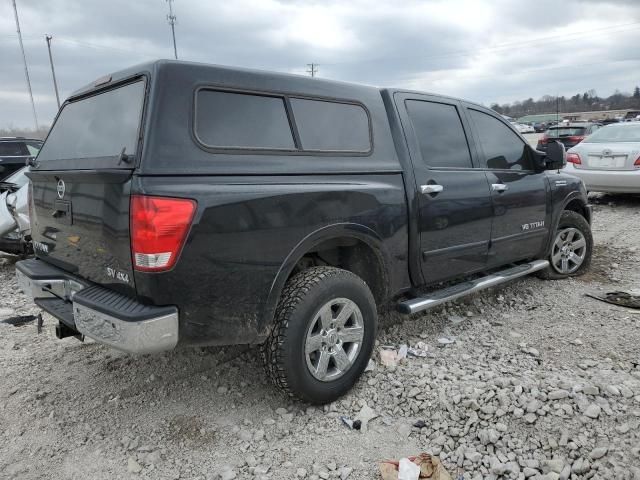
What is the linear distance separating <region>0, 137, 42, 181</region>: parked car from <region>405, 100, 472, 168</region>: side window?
10808 mm

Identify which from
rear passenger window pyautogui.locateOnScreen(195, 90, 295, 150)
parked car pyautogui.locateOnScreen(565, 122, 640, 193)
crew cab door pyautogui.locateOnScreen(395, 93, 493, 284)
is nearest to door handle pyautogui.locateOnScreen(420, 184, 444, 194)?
crew cab door pyautogui.locateOnScreen(395, 93, 493, 284)

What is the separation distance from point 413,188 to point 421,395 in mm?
1363

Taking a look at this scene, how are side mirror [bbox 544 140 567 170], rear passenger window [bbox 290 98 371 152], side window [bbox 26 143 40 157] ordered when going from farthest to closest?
side window [bbox 26 143 40 157] < side mirror [bbox 544 140 567 170] < rear passenger window [bbox 290 98 371 152]

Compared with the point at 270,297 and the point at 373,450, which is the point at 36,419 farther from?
the point at 373,450

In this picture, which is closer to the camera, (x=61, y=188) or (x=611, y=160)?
(x=61, y=188)

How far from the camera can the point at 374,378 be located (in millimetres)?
3238

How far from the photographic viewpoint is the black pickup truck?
7.63 ft

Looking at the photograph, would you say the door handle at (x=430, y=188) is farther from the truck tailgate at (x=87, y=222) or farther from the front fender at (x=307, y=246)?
the truck tailgate at (x=87, y=222)

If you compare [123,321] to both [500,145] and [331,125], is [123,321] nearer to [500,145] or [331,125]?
[331,125]

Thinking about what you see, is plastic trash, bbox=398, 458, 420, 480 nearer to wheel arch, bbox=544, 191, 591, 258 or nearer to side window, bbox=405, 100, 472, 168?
side window, bbox=405, 100, 472, 168

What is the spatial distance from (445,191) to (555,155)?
163 centimetres

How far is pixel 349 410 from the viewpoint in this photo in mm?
2938

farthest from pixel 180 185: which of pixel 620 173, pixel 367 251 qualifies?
pixel 620 173

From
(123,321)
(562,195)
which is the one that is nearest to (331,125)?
(123,321)
